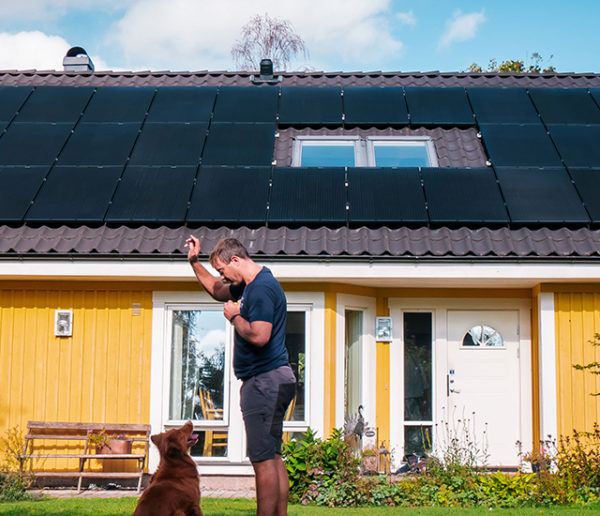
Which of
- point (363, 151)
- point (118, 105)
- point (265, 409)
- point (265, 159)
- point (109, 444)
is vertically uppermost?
point (118, 105)

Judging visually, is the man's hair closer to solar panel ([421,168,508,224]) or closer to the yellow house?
the yellow house

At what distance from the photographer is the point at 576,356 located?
369 inches

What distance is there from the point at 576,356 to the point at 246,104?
6.16 metres

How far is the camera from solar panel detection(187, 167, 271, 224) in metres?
9.43

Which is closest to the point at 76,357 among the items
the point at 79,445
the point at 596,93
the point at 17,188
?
the point at 79,445

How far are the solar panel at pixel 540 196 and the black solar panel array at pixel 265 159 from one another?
0.8 inches

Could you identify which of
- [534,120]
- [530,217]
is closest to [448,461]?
[530,217]

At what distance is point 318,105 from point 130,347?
16.4ft

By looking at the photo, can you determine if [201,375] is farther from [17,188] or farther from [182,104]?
[182,104]

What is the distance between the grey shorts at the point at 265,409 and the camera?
4891mm

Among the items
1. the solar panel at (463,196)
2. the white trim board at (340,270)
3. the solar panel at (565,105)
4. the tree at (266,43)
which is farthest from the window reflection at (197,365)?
the tree at (266,43)

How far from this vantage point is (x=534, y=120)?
11.7m

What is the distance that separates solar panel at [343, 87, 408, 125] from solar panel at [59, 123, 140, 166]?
327 cm

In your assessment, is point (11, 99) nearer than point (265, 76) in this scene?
Yes
